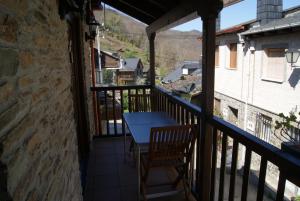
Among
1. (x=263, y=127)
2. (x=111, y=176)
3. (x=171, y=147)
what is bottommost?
(x=263, y=127)

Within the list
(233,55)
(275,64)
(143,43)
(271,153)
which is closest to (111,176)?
(271,153)

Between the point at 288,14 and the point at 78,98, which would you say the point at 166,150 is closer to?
the point at 78,98

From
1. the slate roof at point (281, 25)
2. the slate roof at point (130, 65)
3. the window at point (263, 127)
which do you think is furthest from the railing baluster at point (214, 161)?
the slate roof at point (130, 65)

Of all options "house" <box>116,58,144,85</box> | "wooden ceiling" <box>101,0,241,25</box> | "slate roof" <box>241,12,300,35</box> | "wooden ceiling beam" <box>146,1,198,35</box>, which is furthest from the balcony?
"house" <box>116,58,144,85</box>

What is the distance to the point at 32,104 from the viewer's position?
1161mm

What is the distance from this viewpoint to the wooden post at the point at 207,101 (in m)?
2.23

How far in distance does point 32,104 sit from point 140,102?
356 cm

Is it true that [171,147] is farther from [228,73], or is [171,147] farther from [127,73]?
[127,73]

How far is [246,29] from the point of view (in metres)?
7.75

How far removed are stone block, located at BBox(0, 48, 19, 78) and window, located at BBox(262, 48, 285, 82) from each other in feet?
22.3

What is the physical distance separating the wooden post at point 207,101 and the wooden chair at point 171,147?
0.14 meters

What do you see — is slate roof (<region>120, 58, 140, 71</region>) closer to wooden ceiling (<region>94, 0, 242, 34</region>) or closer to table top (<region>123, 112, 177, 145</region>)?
wooden ceiling (<region>94, 0, 242, 34</region>)

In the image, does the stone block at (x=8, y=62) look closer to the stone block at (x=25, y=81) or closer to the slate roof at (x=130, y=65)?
the stone block at (x=25, y=81)

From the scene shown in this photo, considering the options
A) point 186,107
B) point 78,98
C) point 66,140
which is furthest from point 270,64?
point 66,140
